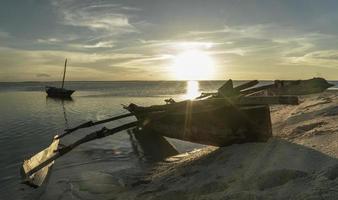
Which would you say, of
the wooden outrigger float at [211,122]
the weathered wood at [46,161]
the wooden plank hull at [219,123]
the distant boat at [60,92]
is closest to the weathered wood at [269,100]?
the wooden outrigger float at [211,122]

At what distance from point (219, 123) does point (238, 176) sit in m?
2.49

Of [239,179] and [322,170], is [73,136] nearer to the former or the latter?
[239,179]

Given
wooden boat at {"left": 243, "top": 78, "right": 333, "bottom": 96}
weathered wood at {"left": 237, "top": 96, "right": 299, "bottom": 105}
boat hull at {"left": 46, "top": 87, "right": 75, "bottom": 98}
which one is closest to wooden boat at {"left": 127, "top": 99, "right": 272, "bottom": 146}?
weathered wood at {"left": 237, "top": 96, "right": 299, "bottom": 105}

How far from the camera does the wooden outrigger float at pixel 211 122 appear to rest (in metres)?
8.45

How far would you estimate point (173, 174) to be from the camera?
8.88 m

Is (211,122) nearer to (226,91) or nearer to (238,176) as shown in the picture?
(226,91)

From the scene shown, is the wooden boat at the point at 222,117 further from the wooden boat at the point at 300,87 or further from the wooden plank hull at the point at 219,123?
the wooden boat at the point at 300,87

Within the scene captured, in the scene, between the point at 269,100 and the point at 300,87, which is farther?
the point at 300,87

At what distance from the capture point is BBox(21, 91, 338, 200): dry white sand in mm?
5934

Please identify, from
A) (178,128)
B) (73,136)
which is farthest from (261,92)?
(73,136)

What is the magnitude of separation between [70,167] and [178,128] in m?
4.08

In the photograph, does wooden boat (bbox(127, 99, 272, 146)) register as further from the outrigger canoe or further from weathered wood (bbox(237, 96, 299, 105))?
weathered wood (bbox(237, 96, 299, 105))

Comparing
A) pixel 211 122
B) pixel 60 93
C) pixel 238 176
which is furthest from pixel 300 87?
pixel 60 93

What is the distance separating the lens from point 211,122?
31.1 feet
